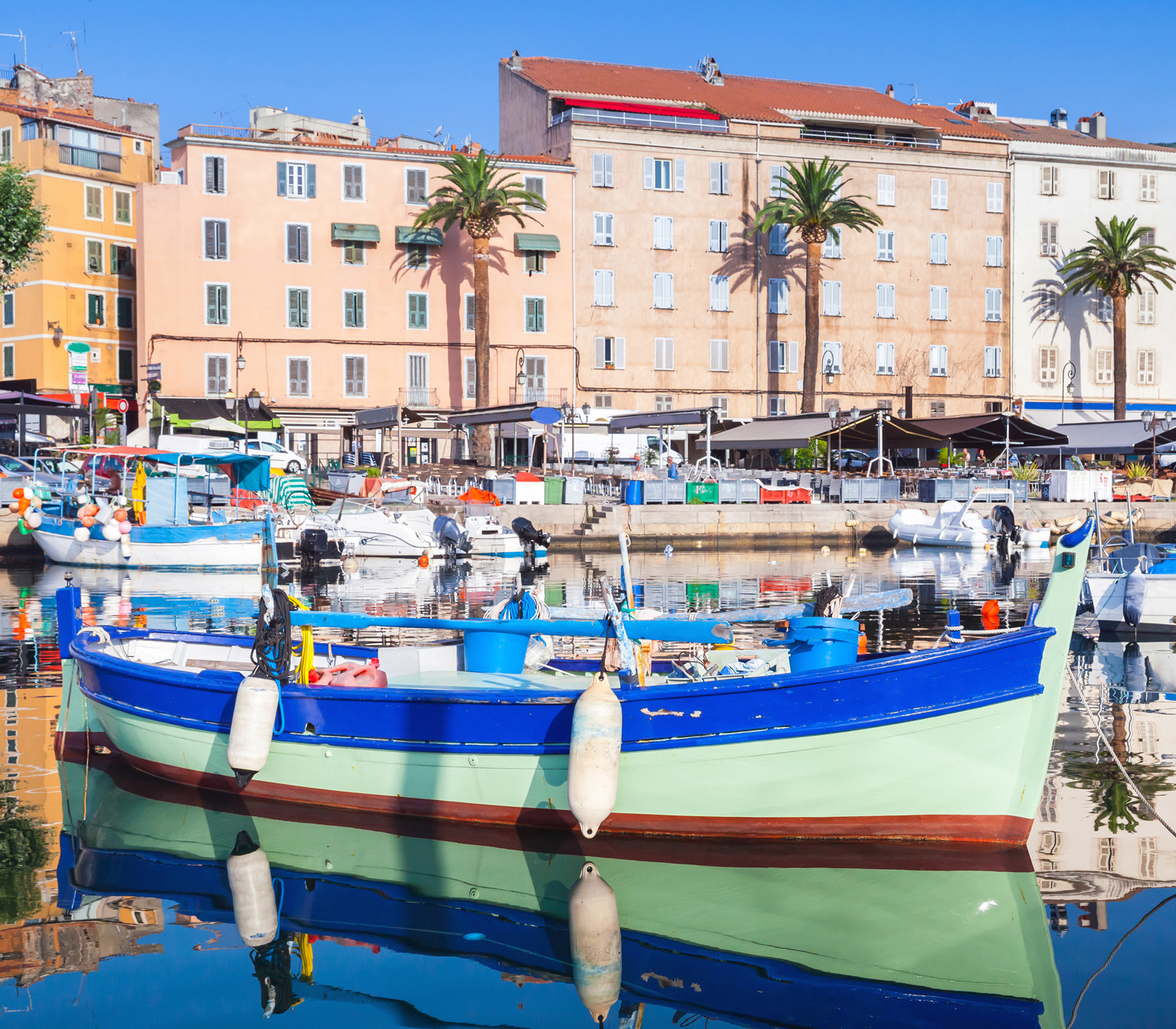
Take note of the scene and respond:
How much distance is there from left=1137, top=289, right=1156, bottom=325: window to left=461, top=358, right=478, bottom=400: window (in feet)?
103

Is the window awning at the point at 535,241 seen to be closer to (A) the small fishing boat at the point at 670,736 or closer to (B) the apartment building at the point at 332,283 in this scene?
(B) the apartment building at the point at 332,283

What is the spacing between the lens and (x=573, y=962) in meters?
7.45

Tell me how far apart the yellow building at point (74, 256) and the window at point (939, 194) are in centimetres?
3433

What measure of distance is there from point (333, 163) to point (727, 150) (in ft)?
53.9

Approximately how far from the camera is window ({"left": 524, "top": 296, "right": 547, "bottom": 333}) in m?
53.7

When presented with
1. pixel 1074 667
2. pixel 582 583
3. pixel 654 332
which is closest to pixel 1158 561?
pixel 1074 667

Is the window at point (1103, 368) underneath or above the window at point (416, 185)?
underneath

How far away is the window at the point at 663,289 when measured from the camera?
54.8m

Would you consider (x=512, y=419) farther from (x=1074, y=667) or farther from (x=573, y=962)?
(x=573, y=962)

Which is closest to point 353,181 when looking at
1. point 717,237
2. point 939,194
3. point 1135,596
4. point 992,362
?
point 717,237

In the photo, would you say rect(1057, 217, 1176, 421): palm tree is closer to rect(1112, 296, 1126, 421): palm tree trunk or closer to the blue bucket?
rect(1112, 296, 1126, 421): palm tree trunk

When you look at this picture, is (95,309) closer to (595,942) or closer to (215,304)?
(215,304)

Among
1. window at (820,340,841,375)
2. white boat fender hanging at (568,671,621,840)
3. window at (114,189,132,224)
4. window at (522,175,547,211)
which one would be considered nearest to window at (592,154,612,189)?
window at (522,175,547,211)

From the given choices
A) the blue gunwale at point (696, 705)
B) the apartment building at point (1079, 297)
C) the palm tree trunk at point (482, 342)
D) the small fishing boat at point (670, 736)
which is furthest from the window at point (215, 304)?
the blue gunwale at point (696, 705)
